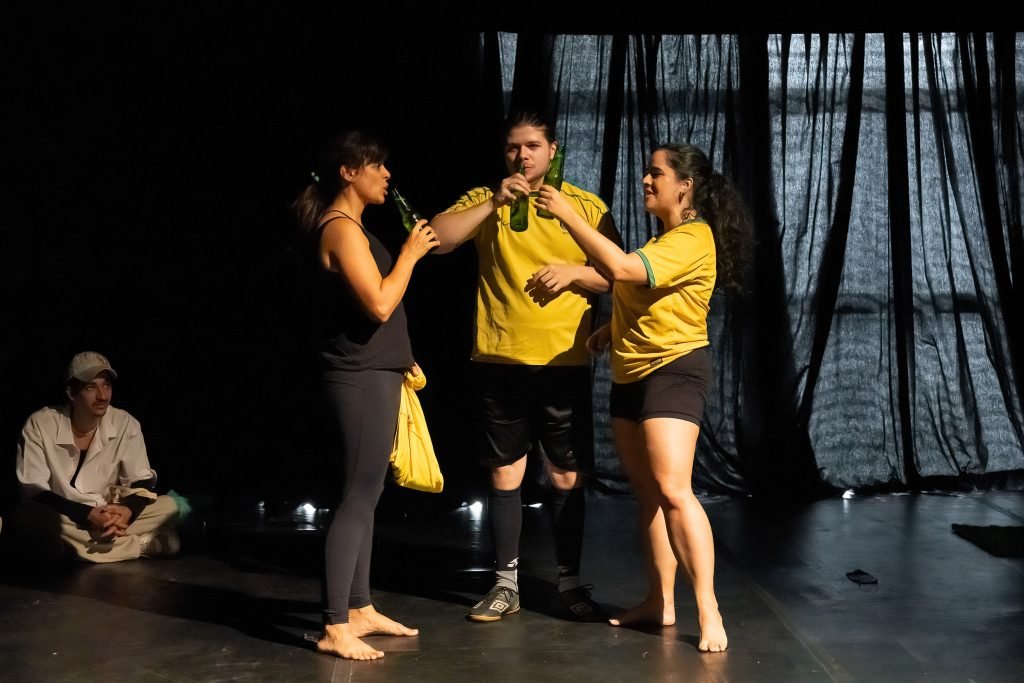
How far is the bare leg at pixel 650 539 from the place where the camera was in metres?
3.47

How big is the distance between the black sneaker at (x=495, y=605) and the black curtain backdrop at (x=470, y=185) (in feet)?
5.97

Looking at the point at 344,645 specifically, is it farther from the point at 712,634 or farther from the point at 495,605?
the point at 712,634

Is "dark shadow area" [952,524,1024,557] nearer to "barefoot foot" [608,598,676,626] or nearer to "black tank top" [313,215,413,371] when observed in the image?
"barefoot foot" [608,598,676,626]

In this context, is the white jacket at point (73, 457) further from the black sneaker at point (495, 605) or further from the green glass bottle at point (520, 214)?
the green glass bottle at point (520, 214)

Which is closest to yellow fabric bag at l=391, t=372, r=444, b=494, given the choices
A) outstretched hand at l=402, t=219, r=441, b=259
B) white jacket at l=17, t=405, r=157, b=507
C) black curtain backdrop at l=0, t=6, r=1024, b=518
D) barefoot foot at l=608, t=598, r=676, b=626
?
outstretched hand at l=402, t=219, r=441, b=259

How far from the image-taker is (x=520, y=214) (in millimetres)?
3529

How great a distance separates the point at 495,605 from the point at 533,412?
0.55 metres

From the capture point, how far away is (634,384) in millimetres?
3396

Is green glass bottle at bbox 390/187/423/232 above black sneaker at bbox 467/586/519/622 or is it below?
above

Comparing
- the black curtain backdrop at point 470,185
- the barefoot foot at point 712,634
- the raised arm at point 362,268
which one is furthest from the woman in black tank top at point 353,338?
the black curtain backdrop at point 470,185

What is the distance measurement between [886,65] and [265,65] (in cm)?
271

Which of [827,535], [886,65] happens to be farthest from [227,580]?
[886,65]

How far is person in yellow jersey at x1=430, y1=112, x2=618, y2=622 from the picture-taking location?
139 inches

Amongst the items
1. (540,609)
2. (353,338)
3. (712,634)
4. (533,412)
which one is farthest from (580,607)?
(353,338)
